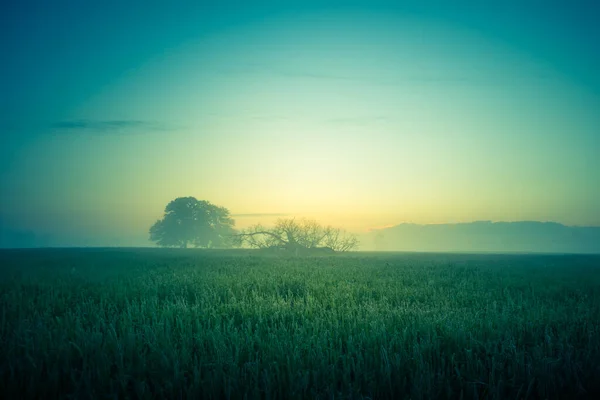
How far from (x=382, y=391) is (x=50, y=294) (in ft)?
27.7

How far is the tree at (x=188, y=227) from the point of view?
61719 mm

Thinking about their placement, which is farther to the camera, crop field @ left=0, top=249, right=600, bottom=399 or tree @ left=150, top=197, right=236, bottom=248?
tree @ left=150, top=197, right=236, bottom=248

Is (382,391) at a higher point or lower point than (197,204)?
lower

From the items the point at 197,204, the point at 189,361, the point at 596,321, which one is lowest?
the point at 596,321

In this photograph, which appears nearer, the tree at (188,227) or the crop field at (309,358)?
the crop field at (309,358)

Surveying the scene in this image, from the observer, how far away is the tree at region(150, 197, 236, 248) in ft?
202

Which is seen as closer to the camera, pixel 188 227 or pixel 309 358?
pixel 309 358

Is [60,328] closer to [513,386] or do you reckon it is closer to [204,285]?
[204,285]

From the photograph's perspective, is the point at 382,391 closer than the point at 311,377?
Yes

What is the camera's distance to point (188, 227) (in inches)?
2443

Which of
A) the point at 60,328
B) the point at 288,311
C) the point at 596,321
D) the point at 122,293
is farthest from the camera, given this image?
the point at 122,293

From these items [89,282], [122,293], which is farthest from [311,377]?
[89,282]

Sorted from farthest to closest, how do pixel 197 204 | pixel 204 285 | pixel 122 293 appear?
pixel 197 204, pixel 204 285, pixel 122 293

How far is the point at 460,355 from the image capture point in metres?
3.84
